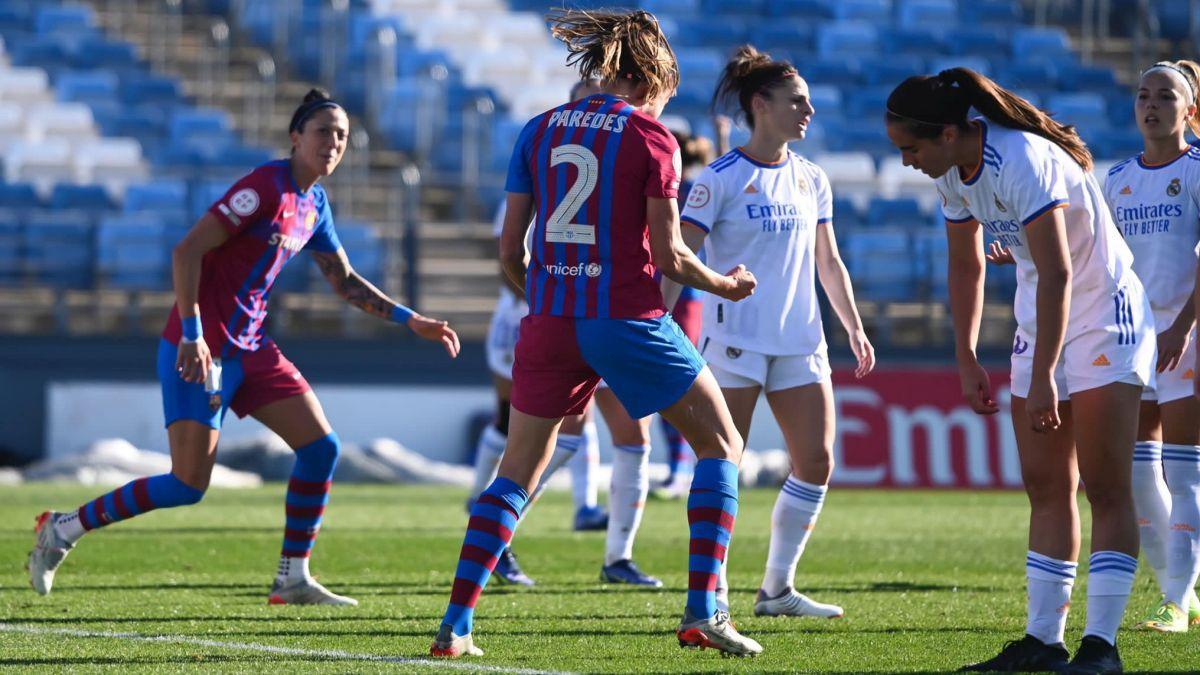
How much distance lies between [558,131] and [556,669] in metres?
1.64

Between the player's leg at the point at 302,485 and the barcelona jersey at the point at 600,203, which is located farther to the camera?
the player's leg at the point at 302,485

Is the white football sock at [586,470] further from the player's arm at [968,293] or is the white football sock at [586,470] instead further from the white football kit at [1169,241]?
the player's arm at [968,293]

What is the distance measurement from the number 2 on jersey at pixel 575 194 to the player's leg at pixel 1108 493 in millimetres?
1555

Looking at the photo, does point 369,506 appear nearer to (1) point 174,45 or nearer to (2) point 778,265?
(2) point 778,265

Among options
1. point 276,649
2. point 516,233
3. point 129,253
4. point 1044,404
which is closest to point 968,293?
point 1044,404

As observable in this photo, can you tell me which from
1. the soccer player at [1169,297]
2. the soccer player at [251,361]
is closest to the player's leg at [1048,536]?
the soccer player at [1169,297]

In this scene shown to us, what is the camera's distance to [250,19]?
21.9m

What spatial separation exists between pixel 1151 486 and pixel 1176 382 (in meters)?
0.41

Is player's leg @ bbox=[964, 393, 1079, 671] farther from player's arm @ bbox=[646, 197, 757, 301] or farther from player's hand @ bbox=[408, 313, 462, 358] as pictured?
player's hand @ bbox=[408, 313, 462, 358]

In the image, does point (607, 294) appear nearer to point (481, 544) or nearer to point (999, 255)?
point (481, 544)

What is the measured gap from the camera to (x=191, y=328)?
653 cm

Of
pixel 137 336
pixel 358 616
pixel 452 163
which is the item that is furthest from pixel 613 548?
pixel 452 163

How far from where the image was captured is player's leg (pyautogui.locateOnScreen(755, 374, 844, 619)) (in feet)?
22.1

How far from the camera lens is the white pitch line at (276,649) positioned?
16.5 feet
